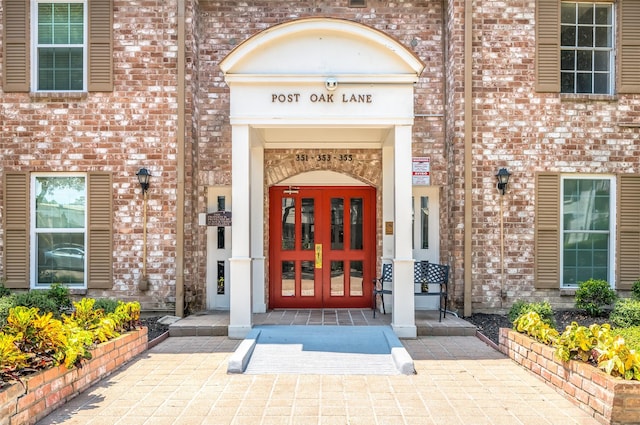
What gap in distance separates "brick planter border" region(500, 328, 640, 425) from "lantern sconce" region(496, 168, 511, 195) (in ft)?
10.8

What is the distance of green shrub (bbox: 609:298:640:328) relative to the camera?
24.2 ft

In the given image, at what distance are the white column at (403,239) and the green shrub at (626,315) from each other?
281 cm

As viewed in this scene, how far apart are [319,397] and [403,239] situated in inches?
129

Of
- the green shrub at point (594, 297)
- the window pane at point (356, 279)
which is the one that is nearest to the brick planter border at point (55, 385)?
the window pane at point (356, 279)

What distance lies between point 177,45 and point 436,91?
182 inches

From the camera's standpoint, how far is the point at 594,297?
8633 millimetres

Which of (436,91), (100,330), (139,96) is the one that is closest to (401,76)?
(436,91)

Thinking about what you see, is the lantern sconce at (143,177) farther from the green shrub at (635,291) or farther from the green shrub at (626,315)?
the green shrub at (635,291)

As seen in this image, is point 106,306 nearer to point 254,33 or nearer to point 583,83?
point 254,33

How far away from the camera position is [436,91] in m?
9.63

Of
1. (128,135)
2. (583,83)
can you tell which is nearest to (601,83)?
(583,83)

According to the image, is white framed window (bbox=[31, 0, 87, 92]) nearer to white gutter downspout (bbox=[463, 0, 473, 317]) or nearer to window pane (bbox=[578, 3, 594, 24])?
white gutter downspout (bbox=[463, 0, 473, 317])

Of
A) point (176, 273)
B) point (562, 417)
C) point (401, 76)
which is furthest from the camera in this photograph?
point (176, 273)

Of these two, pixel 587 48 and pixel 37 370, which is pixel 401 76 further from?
pixel 37 370
